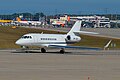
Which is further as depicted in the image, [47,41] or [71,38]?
[71,38]

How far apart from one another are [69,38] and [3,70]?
27740mm

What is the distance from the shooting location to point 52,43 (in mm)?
62531

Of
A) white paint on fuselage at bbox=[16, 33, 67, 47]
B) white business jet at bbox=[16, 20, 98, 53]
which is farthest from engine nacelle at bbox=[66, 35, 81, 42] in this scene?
white paint on fuselage at bbox=[16, 33, 67, 47]

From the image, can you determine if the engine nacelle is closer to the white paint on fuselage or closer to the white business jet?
the white business jet

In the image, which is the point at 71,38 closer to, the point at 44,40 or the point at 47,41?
the point at 47,41

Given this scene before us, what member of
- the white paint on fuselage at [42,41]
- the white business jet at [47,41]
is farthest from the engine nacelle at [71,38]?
the white paint on fuselage at [42,41]

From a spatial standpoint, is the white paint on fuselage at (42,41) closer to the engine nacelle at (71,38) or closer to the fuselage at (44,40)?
the fuselage at (44,40)

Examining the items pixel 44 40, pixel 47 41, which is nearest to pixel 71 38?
pixel 47 41

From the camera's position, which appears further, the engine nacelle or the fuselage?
the engine nacelle

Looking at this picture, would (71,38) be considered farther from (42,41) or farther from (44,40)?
(42,41)

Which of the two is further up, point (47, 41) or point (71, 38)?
point (71, 38)

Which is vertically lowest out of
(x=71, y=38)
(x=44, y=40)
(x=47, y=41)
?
(x=47, y=41)

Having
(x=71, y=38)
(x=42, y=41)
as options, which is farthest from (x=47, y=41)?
(x=71, y=38)

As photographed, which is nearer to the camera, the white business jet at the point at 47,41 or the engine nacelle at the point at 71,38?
the white business jet at the point at 47,41
